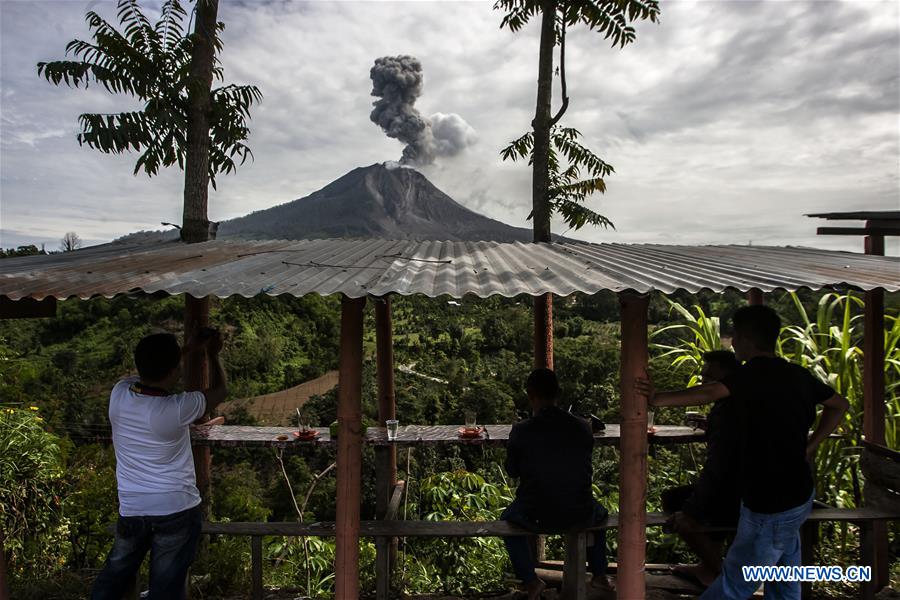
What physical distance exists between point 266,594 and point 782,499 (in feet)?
12.7

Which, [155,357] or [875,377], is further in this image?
[875,377]

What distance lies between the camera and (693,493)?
3340 mm

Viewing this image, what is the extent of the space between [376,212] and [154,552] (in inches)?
4848

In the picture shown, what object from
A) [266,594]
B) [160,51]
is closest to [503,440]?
[266,594]

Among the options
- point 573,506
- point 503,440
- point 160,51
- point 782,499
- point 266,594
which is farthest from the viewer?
point 160,51

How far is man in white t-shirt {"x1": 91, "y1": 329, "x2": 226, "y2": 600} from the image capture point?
8.34 feet

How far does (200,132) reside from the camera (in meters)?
6.05

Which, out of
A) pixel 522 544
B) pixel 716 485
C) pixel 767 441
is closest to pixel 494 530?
pixel 522 544

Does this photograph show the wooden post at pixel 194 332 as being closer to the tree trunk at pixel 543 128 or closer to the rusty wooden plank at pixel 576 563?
the rusty wooden plank at pixel 576 563

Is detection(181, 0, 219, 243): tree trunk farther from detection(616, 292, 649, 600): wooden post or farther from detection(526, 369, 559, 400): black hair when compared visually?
detection(616, 292, 649, 600): wooden post

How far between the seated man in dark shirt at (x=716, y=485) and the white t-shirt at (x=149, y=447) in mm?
2751

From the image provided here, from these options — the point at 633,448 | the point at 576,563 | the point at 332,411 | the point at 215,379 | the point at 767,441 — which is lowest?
the point at 332,411

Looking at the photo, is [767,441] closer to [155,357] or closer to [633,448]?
[633,448]

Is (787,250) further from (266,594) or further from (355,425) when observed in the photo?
(266,594)
